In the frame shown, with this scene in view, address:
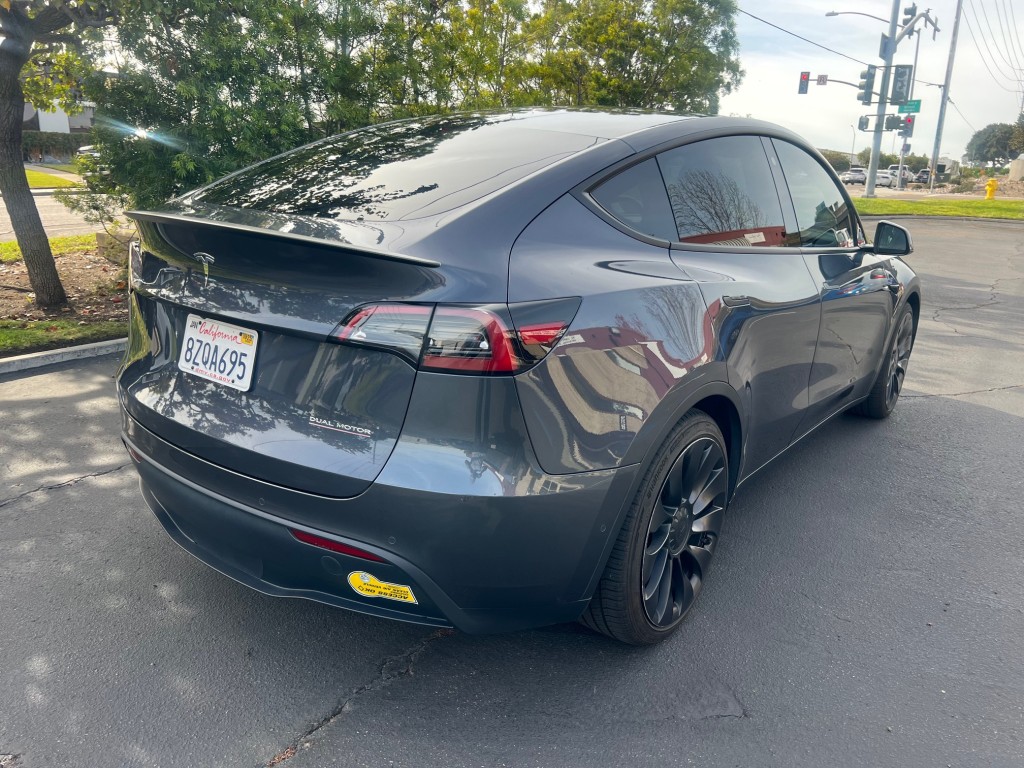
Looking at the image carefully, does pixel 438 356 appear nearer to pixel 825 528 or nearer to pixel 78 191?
pixel 825 528

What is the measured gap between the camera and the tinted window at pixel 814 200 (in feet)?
11.9

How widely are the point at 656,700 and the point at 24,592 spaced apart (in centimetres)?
221

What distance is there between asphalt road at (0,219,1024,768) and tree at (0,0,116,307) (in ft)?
12.0

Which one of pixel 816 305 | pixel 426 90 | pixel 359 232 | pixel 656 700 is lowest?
pixel 656 700

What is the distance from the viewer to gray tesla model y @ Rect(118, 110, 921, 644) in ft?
6.56

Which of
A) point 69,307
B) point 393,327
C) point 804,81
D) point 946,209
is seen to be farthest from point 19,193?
point 804,81

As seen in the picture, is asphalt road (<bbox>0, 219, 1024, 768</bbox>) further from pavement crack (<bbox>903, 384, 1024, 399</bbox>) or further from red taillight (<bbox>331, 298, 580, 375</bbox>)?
pavement crack (<bbox>903, 384, 1024, 399</bbox>)

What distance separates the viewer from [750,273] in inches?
118

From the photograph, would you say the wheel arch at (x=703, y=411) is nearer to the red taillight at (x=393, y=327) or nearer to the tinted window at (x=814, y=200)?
the red taillight at (x=393, y=327)

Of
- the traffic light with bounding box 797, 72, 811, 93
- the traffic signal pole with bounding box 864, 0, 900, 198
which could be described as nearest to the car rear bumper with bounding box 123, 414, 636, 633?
the traffic signal pole with bounding box 864, 0, 900, 198

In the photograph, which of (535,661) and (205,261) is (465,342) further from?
(535,661)

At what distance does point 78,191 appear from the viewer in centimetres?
758

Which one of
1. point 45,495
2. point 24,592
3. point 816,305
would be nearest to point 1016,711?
point 816,305

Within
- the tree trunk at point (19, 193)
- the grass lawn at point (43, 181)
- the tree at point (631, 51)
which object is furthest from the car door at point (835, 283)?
the grass lawn at point (43, 181)
